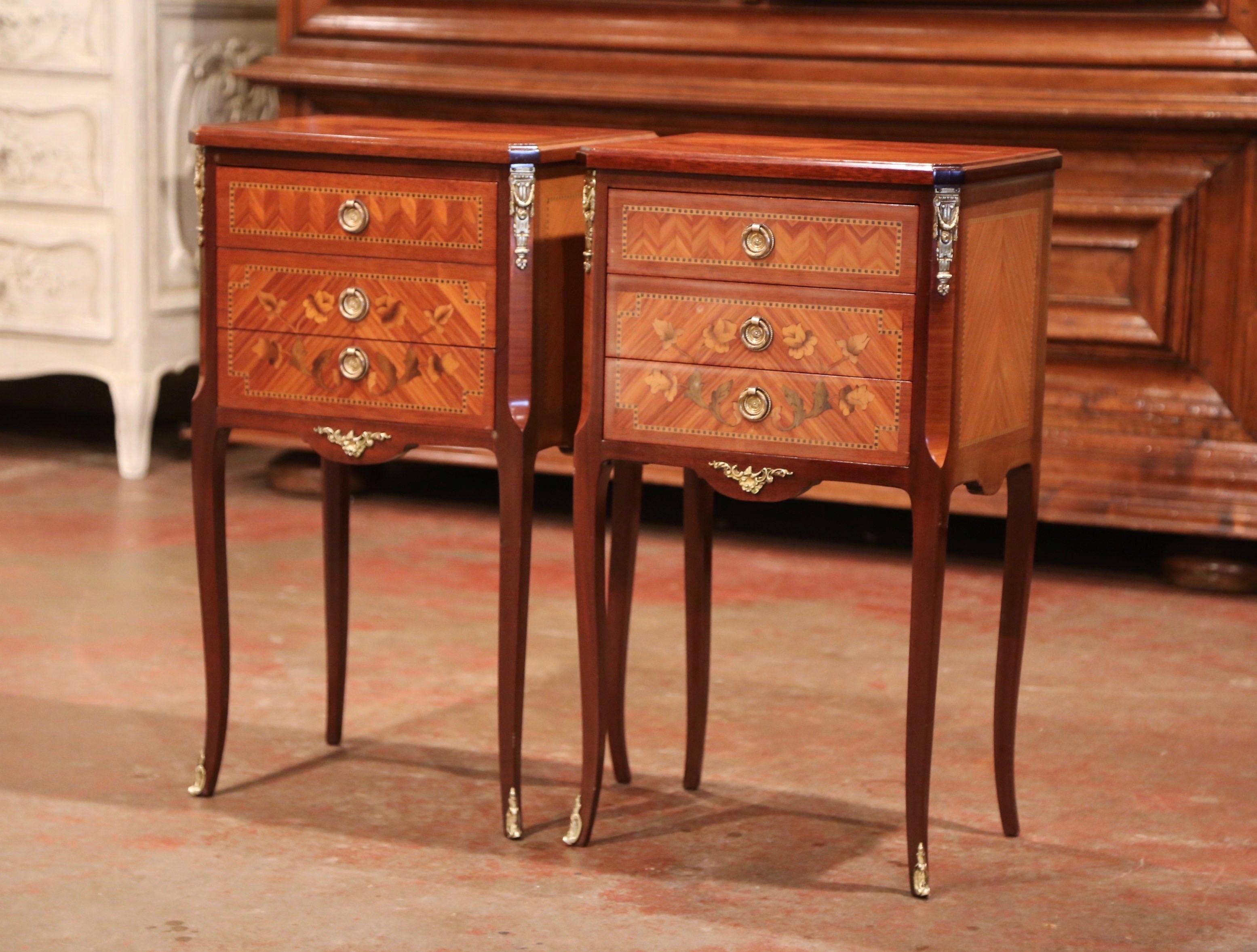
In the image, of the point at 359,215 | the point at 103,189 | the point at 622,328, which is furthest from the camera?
the point at 103,189

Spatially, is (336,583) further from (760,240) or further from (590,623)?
(760,240)

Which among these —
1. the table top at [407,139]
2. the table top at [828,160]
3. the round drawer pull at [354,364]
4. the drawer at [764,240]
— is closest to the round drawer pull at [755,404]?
the drawer at [764,240]

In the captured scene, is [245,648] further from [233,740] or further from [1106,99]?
[1106,99]

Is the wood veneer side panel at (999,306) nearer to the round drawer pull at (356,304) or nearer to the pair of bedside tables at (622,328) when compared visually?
the pair of bedside tables at (622,328)

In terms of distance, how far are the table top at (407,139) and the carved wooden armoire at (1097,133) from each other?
1.52 m

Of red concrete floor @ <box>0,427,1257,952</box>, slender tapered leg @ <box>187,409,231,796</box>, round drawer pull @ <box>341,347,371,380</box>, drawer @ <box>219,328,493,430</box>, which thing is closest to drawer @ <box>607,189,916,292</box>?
drawer @ <box>219,328,493,430</box>

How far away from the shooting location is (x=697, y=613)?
9.02 ft

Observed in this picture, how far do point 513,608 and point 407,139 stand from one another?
0.60 m

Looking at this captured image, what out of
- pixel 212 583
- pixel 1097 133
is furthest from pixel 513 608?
pixel 1097 133

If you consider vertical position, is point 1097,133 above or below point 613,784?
above

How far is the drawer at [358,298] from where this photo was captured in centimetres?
242

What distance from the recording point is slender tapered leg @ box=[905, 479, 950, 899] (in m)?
2.26

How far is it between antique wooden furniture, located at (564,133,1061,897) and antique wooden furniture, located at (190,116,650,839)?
0.09 metres

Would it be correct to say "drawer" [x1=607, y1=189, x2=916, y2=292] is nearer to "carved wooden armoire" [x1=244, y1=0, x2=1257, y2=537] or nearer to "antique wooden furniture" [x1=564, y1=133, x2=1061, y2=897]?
"antique wooden furniture" [x1=564, y1=133, x2=1061, y2=897]
